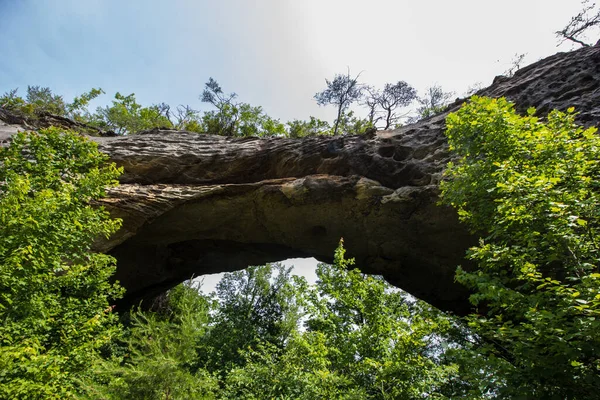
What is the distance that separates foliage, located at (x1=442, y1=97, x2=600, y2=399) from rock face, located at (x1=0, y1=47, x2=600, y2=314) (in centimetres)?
334

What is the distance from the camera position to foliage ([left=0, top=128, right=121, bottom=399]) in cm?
461

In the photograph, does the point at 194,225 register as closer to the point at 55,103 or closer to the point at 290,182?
the point at 290,182

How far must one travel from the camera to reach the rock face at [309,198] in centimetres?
902

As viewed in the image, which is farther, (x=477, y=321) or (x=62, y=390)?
(x=62, y=390)

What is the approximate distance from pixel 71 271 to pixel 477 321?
22.0 ft

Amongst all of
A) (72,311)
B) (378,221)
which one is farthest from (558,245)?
(72,311)

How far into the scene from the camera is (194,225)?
36.7ft

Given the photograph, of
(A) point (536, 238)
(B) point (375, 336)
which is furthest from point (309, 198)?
(A) point (536, 238)

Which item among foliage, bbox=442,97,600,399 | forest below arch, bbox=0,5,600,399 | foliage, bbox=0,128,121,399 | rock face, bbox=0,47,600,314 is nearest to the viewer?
foliage, bbox=442,97,600,399

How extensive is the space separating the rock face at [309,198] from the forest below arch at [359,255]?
0.22 feet

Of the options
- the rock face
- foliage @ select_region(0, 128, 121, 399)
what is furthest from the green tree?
foliage @ select_region(0, 128, 121, 399)

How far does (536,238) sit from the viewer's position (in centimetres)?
409

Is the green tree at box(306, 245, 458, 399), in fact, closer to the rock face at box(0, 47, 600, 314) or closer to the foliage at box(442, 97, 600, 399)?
the foliage at box(442, 97, 600, 399)

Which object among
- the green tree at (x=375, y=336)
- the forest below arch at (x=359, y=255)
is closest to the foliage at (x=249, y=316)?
the forest below arch at (x=359, y=255)
